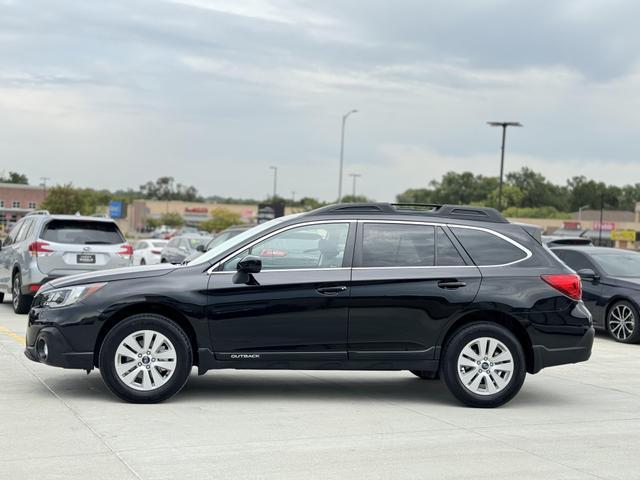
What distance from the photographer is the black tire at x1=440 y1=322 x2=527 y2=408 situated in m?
8.30

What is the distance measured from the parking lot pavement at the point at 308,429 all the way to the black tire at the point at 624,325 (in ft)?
16.8

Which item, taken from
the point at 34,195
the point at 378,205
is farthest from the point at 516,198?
the point at 378,205

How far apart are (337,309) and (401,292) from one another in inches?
23.2

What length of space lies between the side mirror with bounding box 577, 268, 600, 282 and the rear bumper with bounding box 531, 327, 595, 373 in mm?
7422

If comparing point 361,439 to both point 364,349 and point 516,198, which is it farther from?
point 516,198

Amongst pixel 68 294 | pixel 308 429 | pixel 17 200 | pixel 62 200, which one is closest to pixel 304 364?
pixel 308 429

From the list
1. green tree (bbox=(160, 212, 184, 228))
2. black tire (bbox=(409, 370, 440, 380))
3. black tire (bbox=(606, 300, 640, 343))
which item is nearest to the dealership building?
green tree (bbox=(160, 212, 184, 228))

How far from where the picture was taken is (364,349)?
325 inches

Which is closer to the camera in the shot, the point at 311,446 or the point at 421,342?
A: the point at 311,446

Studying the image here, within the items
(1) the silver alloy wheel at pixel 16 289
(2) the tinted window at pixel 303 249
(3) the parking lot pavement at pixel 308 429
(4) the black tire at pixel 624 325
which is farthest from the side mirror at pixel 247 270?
(1) the silver alloy wheel at pixel 16 289

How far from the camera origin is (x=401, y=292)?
830 cm

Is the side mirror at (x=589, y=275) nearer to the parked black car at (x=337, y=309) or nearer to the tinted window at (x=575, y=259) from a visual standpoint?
the tinted window at (x=575, y=259)

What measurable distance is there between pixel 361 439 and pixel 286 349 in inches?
58.1

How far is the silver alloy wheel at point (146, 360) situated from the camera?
8.01m
